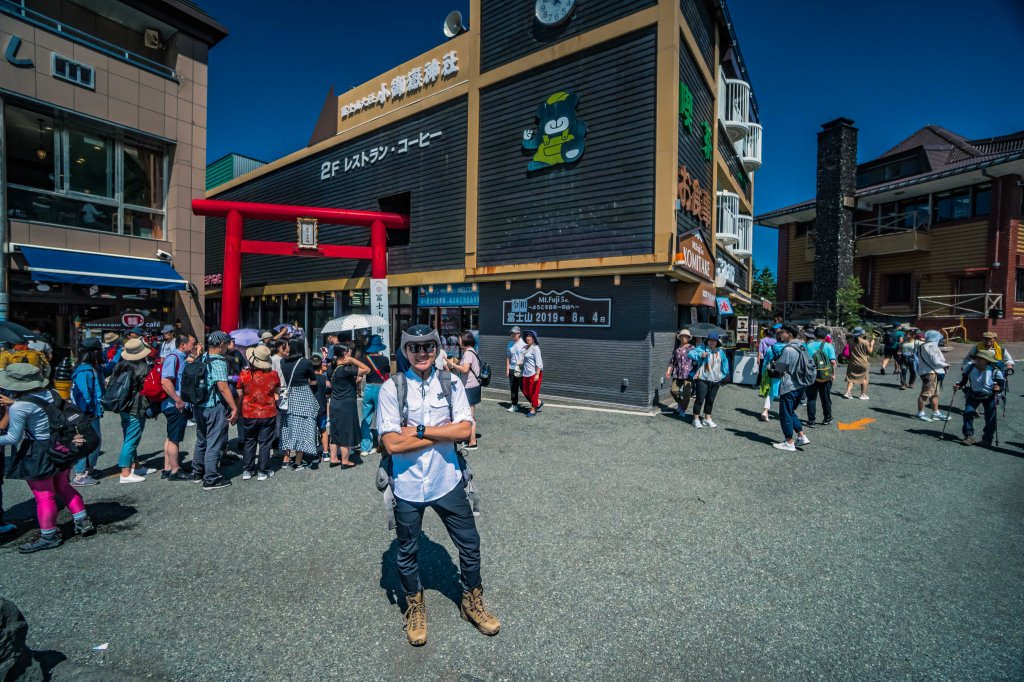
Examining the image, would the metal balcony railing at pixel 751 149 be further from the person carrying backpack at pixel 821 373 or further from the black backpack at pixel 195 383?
Answer: the black backpack at pixel 195 383

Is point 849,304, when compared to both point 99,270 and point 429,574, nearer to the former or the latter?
point 429,574

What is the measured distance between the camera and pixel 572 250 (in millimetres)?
12172

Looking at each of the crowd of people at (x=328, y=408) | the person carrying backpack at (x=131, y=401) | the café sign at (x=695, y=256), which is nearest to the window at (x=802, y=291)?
the café sign at (x=695, y=256)

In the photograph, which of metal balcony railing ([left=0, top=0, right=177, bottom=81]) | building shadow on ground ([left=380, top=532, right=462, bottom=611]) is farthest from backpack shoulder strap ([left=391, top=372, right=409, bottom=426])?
metal balcony railing ([left=0, top=0, right=177, bottom=81])

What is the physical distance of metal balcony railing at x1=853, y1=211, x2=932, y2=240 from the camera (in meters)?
25.6

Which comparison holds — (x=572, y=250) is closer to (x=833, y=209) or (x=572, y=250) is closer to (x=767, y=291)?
(x=833, y=209)

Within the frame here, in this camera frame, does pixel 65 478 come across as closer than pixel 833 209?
Yes

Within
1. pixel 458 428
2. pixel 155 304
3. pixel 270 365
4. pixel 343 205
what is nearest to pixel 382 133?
pixel 343 205

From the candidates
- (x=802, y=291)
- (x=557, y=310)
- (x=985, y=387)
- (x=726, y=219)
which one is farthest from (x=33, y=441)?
(x=802, y=291)

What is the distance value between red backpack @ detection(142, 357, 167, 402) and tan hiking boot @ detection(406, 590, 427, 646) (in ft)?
17.0

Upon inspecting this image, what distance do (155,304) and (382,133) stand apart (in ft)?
30.8

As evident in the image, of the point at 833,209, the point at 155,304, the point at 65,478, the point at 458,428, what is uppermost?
the point at 833,209

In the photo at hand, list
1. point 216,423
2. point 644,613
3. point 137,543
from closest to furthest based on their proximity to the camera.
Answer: point 644,613, point 137,543, point 216,423

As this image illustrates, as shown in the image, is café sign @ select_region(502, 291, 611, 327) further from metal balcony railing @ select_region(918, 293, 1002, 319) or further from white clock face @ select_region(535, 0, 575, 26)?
metal balcony railing @ select_region(918, 293, 1002, 319)
